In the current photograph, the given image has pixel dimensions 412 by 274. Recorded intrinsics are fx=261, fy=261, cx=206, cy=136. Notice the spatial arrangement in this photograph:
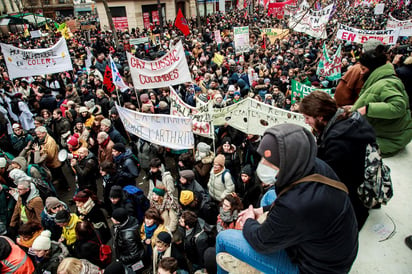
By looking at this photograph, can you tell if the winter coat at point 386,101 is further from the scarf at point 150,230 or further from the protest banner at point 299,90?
the protest banner at point 299,90

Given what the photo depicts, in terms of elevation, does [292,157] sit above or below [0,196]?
above

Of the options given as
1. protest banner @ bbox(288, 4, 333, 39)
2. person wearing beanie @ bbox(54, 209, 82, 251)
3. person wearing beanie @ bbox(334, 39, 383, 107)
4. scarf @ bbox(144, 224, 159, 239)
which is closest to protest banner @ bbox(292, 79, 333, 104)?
person wearing beanie @ bbox(334, 39, 383, 107)

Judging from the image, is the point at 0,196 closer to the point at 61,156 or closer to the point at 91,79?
the point at 61,156

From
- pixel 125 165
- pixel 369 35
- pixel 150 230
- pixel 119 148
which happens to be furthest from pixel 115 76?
pixel 369 35

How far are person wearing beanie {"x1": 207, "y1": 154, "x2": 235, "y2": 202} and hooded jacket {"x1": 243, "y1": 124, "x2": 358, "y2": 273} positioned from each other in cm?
286

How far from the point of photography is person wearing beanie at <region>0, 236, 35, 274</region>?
312 cm

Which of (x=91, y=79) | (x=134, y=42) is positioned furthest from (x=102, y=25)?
(x=91, y=79)

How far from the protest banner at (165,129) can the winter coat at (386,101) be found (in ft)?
9.32

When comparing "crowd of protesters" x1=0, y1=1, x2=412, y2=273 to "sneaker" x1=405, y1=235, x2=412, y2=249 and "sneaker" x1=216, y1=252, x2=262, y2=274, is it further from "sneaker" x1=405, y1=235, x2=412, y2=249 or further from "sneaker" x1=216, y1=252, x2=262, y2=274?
"sneaker" x1=405, y1=235, x2=412, y2=249

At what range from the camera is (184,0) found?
37469 mm

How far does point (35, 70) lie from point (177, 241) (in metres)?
8.48

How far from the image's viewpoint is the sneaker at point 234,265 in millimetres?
1829

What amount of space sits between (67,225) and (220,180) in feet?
7.94

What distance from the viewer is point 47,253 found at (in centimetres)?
342
